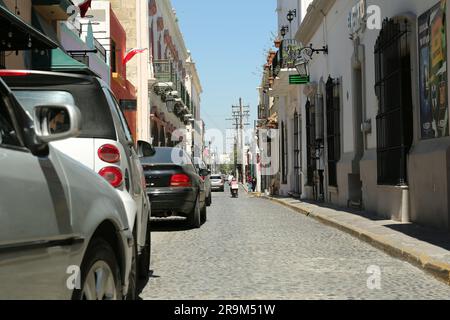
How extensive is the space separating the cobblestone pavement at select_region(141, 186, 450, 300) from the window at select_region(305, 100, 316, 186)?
11974 millimetres

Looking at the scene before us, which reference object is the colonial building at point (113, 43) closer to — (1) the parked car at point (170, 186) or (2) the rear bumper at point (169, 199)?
(1) the parked car at point (170, 186)

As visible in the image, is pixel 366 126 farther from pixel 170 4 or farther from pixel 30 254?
pixel 170 4

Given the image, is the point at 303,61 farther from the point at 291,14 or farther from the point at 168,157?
the point at 168,157

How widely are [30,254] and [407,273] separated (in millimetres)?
5372

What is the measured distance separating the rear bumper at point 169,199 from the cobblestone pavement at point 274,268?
1.55 feet

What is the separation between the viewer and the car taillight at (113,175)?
16.3ft

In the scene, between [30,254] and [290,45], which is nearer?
[30,254]

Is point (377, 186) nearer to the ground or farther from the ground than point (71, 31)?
nearer to the ground

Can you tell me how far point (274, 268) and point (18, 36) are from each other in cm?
603

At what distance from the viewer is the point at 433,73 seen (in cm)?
1065

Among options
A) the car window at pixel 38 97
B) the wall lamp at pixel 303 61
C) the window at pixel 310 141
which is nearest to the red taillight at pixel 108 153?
the car window at pixel 38 97

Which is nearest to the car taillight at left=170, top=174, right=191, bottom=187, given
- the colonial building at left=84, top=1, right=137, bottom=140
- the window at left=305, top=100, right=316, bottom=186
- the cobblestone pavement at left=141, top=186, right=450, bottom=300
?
the cobblestone pavement at left=141, top=186, right=450, bottom=300
